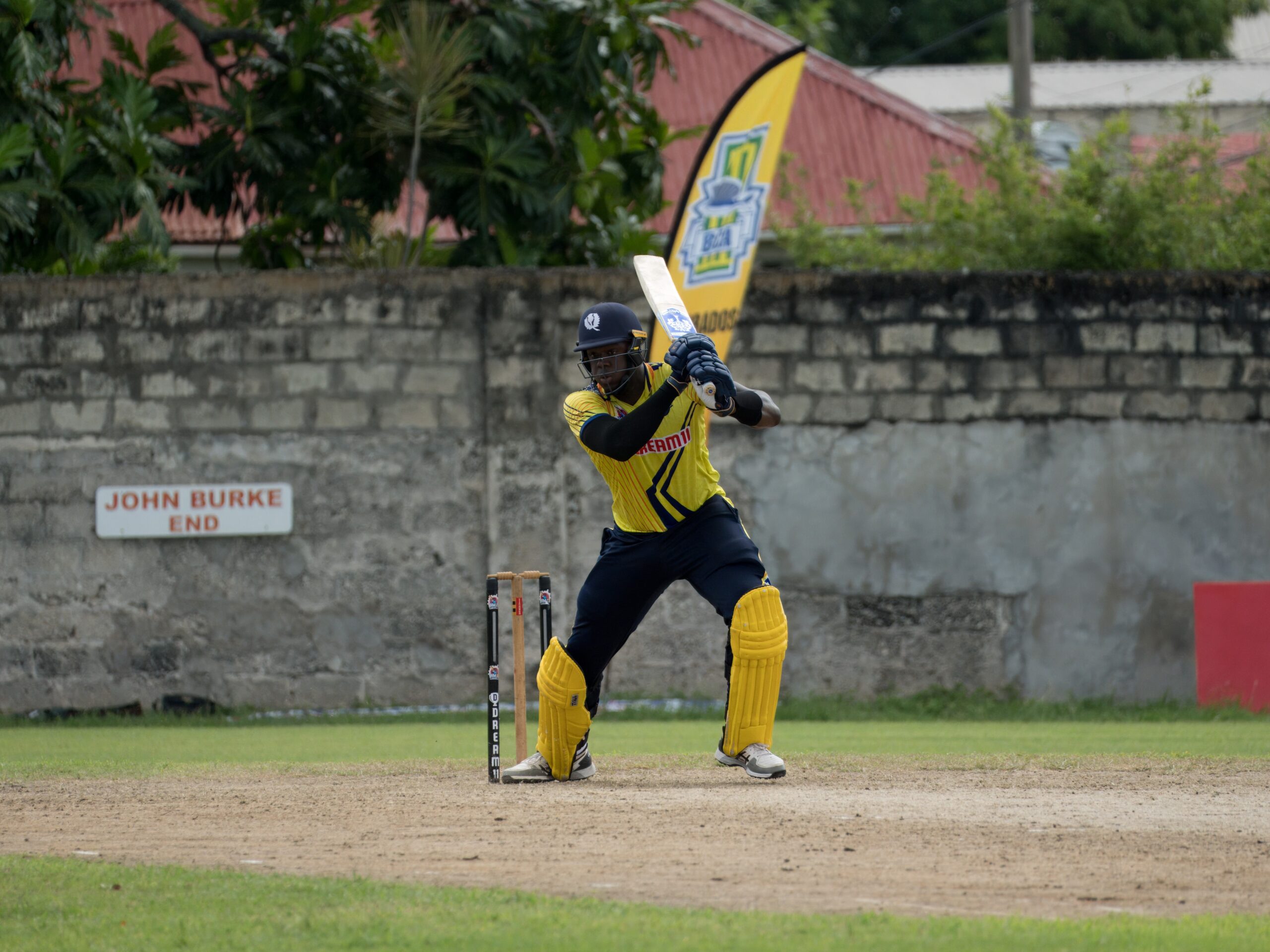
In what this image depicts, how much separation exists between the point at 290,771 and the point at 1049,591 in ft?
21.3

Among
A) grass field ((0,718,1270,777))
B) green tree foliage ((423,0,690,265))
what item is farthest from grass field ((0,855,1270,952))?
green tree foliage ((423,0,690,265))

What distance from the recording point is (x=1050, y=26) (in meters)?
36.8

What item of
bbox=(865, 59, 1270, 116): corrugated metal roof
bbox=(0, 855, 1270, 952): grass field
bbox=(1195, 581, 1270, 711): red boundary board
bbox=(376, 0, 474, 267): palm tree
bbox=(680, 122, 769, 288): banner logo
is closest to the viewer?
bbox=(0, 855, 1270, 952): grass field

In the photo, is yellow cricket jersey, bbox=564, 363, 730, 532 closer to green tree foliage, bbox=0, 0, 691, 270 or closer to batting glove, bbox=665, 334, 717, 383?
batting glove, bbox=665, 334, 717, 383

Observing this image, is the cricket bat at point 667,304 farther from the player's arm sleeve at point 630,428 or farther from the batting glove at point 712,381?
the player's arm sleeve at point 630,428

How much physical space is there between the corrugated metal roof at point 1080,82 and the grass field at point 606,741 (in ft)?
75.7

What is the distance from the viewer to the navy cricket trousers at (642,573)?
7.17 meters

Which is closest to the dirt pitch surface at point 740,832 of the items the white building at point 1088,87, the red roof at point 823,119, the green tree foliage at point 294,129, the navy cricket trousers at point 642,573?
the navy cricket trousers at point 642,573

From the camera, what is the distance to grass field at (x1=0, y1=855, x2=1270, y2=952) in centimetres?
395

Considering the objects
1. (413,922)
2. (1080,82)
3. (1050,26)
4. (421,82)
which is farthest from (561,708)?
(1050,26)

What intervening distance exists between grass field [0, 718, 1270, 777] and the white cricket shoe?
1.36 m

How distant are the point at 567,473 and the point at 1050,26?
28.2 m

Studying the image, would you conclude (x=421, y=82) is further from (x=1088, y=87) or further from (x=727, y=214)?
(x=1088, y=87)

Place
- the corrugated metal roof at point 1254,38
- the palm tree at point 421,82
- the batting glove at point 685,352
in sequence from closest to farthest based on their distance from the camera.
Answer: the batting glove at point 685,352 < the palm tree at point 421,82 < the corrugated metal roof at point 1254,38
